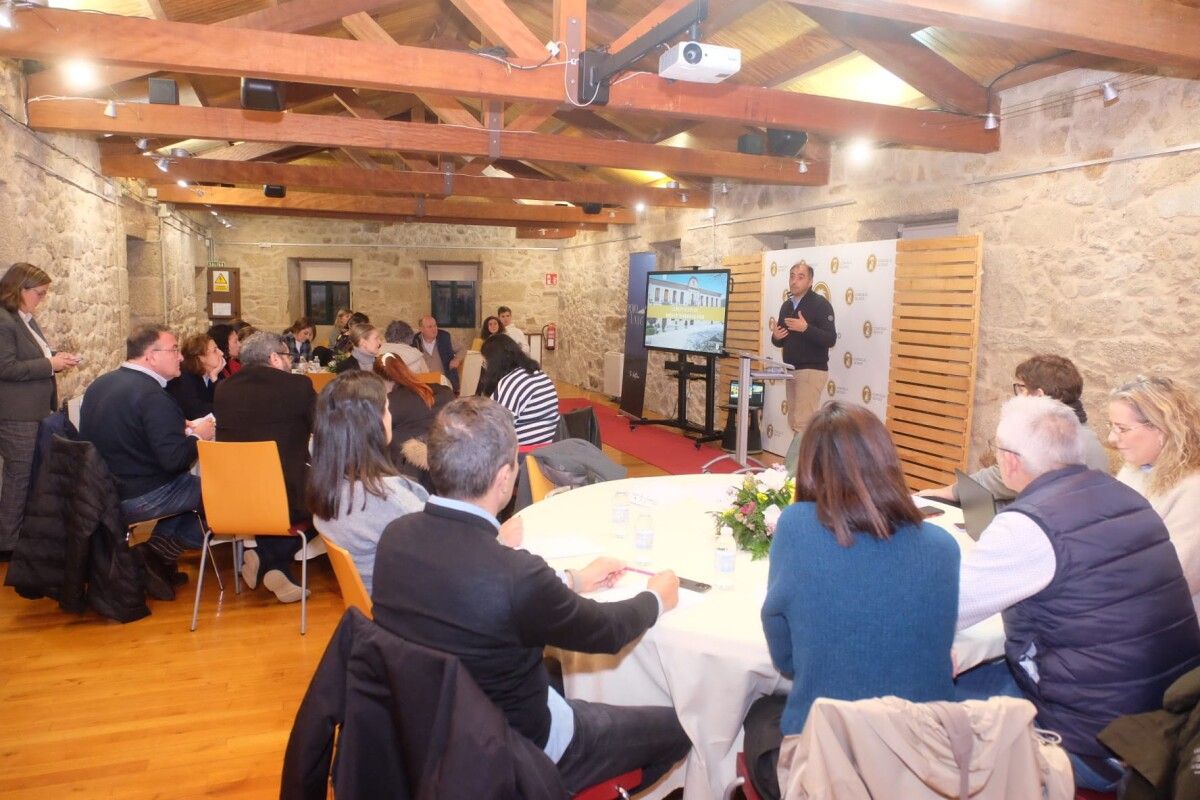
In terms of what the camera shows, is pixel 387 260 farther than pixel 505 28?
Yes

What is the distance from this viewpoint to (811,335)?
6.70 meters

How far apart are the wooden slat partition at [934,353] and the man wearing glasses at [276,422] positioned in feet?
13.9

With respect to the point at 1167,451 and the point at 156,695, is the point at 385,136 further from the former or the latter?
the point at 1167,451

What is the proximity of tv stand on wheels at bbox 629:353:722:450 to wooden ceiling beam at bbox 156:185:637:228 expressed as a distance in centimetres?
293

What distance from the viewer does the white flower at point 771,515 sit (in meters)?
2.57

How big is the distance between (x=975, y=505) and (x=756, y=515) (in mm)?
688

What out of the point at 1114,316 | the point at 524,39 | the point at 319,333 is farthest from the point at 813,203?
the point at 319,333

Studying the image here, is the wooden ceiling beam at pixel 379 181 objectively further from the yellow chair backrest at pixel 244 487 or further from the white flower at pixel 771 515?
the white flower at pixel 771 515

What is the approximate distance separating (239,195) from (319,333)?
502 cm

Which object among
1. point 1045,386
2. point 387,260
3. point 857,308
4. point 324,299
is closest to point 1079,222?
point 857,308

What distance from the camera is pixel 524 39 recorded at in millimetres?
4500

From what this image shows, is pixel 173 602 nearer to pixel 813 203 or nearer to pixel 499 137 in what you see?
pixel 499 137

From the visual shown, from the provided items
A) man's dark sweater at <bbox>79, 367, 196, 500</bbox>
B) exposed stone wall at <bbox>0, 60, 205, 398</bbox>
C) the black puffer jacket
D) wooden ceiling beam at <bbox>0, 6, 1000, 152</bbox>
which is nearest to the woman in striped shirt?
wooden ceiling beam at <bbox>0, 6, 1000, 152</bbox>

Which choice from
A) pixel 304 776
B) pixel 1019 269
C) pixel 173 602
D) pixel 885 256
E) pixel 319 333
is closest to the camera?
pixel 304 776
